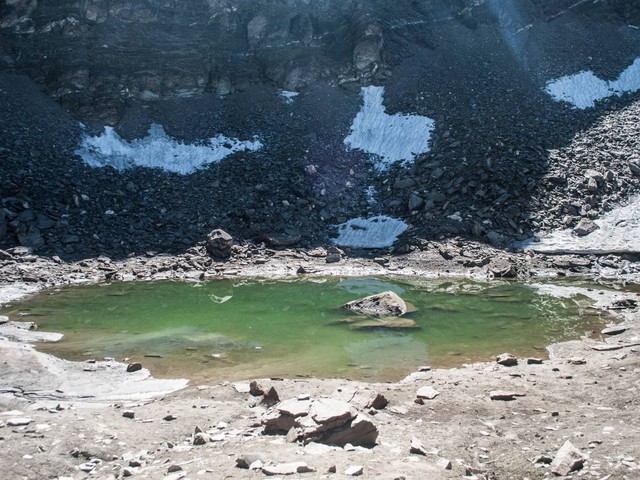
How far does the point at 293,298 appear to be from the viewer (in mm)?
19578

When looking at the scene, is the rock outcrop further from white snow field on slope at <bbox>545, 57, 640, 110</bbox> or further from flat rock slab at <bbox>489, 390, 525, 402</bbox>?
white snow field on slope at <bbox>545, 57, 640, 110</bbox>

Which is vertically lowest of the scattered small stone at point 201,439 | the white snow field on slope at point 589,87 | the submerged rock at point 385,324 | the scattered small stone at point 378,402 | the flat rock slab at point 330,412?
the submerged rock at point 385,324

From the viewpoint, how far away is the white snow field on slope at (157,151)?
34062 millimetres

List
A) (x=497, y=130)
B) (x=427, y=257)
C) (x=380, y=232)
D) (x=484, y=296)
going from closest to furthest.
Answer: (x=484, y=296) < (x=427, y=257) < (x=380, y=232) < (x=497, y=130)

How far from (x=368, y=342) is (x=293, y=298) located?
245 inches

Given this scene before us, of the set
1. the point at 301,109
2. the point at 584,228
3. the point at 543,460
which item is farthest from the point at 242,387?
the point at 301,109

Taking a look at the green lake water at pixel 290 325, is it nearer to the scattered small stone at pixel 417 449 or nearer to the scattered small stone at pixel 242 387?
the scattered small stone at pixel 242 387

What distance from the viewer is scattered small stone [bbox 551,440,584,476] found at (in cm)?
578

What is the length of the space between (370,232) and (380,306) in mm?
12135

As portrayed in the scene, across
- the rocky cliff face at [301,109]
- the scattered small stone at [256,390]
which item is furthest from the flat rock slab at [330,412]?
the rocky cliff face at [301,109]

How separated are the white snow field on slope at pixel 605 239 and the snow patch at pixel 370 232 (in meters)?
6.38

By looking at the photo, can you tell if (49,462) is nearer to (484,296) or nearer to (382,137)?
(484,296)

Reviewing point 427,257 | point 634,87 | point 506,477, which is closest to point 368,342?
point 506,477

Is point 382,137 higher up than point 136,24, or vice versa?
point 136,24
